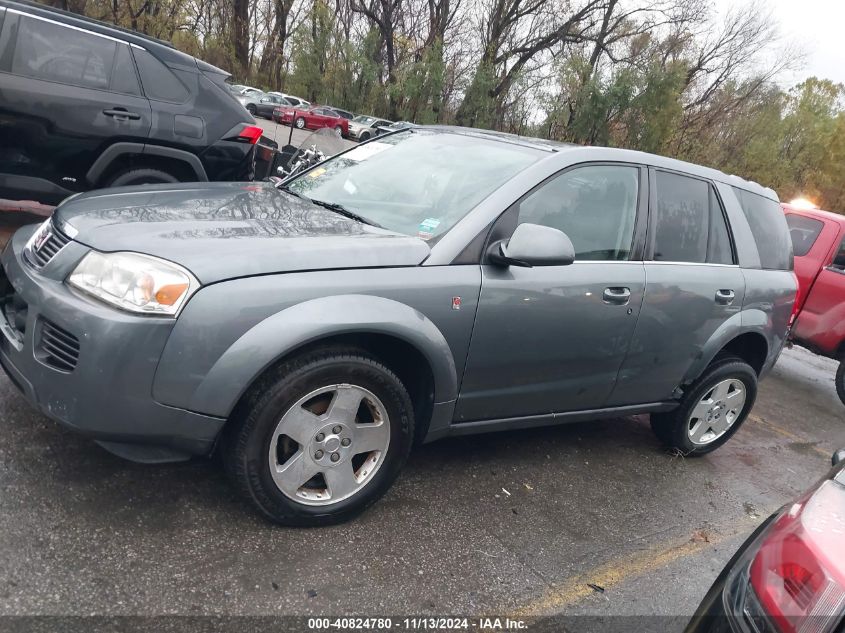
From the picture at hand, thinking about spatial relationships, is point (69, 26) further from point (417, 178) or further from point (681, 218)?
point (681, 218)

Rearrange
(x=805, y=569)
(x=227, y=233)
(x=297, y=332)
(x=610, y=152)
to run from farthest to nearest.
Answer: (x=610, y=152), (x=227, y=233), (x=297, y=332), (x=805, y=569)

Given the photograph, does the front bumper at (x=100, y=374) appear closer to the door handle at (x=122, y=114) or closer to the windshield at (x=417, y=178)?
the windshield at (x=417, y=178)

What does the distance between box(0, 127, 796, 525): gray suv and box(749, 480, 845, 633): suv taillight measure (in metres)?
1.43

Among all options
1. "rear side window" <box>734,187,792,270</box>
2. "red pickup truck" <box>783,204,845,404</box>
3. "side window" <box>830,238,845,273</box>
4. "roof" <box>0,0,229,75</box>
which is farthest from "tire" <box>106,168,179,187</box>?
"side window" <box>830,238,845,273</box>

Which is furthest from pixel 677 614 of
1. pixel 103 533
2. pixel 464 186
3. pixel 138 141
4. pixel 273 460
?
pixel 138 141

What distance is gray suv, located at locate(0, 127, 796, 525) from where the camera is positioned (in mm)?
2330

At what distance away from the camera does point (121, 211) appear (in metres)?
2.77

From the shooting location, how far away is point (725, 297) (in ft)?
12.9

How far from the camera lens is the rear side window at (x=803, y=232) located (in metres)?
7.00

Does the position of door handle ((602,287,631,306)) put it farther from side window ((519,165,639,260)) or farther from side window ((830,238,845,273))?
side window ((830,238,845,273))

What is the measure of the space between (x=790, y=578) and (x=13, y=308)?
9.31 feet

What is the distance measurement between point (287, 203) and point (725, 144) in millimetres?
36878

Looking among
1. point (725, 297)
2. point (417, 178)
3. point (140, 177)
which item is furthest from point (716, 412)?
point (140, 177)

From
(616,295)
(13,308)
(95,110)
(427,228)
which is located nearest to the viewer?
(13,308)
